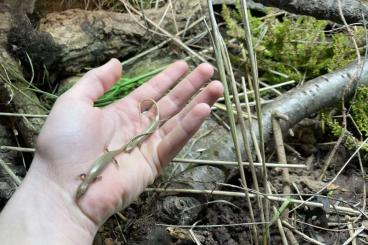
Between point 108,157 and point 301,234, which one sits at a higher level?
point 108,157

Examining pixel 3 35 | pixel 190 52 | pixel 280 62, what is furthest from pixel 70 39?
pixel 280 62

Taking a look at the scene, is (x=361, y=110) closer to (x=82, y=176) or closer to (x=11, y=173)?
(x=82, y=176)

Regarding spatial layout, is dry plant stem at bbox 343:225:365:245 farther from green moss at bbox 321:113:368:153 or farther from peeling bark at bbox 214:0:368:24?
peeling bark at bbox 214:0:368:24

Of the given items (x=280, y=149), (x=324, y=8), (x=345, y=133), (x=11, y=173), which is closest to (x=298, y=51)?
(x=324, y=8)

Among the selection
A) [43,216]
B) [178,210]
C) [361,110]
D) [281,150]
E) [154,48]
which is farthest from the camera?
[154,48]

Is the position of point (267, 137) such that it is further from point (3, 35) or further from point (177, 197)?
point (3, 35)

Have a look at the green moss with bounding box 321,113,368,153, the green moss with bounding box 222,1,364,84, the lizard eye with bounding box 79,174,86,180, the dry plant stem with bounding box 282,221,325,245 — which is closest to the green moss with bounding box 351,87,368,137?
the green moss with bounding box 321,113,368,153

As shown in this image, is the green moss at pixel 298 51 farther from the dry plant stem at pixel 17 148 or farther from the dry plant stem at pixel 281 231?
the dry plant stem at pixel 17 148
